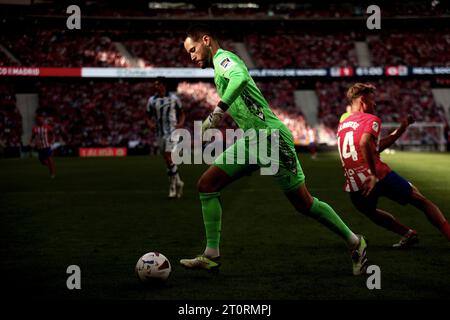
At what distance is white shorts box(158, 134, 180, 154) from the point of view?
1226cm

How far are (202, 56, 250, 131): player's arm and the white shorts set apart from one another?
720 centimetres


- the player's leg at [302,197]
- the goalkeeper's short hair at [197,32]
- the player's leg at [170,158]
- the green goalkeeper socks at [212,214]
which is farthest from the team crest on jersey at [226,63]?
the player's leg at [170,158]

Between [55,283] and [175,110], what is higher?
[175,110]

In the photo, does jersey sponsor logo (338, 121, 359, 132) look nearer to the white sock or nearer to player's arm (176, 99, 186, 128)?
the white sock

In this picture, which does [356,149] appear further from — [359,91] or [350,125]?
[359,91]

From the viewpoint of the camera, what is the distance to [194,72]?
1657 inches

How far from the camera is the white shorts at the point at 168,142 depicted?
12.3 m

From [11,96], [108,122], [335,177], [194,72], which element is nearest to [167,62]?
[194,72]

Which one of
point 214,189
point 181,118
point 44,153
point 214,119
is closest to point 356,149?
point 214,189

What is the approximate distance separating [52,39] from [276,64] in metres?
17.3

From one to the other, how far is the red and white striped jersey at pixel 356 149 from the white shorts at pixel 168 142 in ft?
21.1

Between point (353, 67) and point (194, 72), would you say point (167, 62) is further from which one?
point (353, 67)

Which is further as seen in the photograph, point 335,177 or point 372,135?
point 335,177

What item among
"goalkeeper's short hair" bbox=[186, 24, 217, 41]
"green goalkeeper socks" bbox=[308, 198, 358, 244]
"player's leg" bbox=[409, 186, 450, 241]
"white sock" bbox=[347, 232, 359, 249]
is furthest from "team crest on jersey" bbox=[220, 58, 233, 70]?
"player's leg" bbox=[409, 186, 450, 241]
